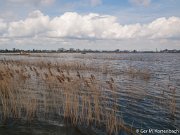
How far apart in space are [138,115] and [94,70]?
783 inches

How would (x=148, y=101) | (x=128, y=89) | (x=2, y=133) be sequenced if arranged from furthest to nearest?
(x=128, y=89)
(x=148, y=101)
(x=2, y=133)

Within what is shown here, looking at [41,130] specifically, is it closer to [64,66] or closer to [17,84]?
[17,84]

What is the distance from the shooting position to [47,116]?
36.0 feet

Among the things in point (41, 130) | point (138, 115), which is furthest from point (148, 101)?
point (41, 130)

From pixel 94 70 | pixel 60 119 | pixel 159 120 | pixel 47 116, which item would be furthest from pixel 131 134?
pixel 94 70

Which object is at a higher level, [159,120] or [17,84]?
[17,84]

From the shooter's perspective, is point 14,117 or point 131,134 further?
point 14,117

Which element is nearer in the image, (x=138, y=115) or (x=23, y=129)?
(x=23, y=129)

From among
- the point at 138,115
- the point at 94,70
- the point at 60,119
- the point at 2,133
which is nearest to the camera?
the point at 2,133

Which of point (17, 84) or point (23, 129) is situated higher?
point (17, 84)

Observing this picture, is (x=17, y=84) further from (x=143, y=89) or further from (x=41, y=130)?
(x=143, y=89)

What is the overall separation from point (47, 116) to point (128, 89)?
29.6ft

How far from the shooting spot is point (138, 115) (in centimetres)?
1165

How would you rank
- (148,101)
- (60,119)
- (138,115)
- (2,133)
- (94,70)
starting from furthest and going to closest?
(94,70) < (148,101) < (138,115) < (60,119) < (2,133)
